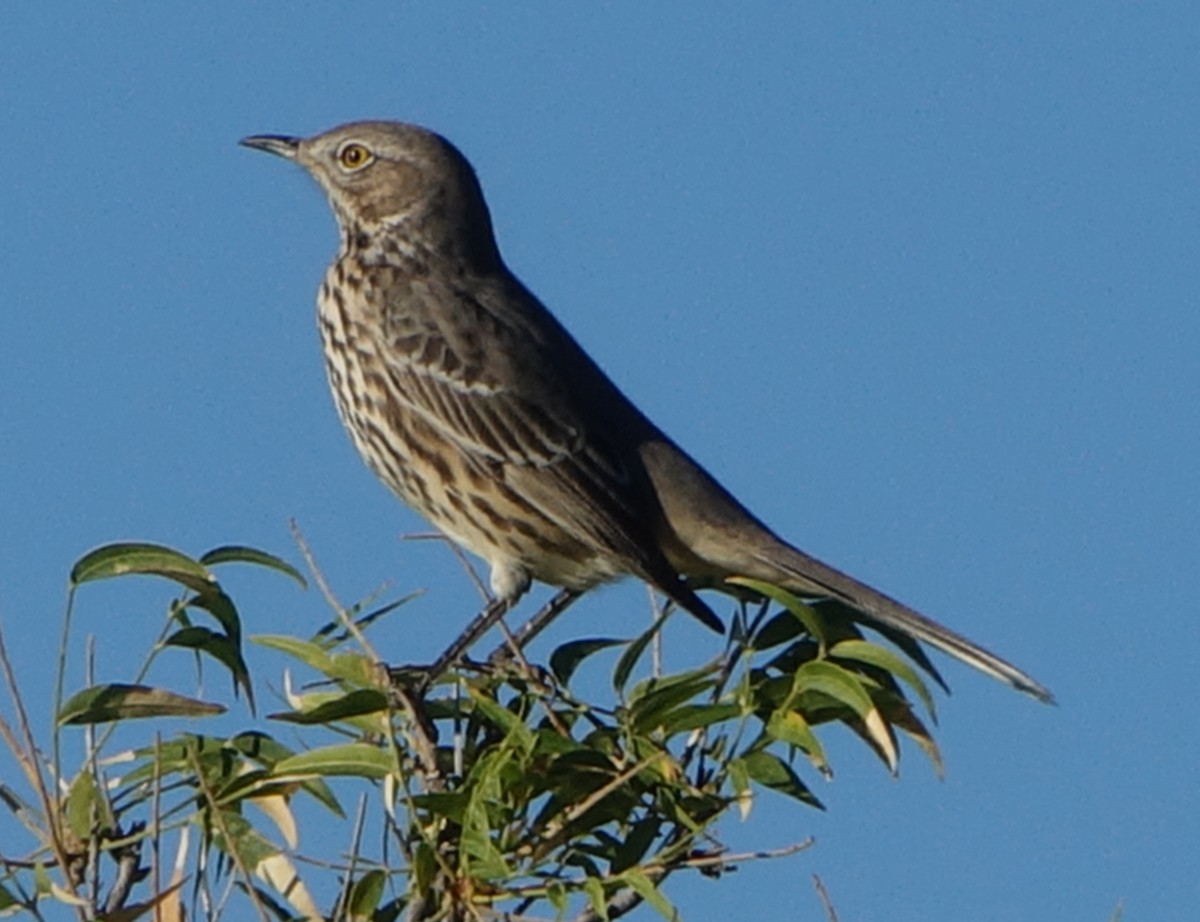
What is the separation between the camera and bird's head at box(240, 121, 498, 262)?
27.9 feet

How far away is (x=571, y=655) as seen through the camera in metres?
4.60

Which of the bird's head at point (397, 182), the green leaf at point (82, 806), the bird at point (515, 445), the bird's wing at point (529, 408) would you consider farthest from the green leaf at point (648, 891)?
the bird's head at point (397, 182)

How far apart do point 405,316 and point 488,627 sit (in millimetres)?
1364

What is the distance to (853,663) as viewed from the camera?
4590 mm

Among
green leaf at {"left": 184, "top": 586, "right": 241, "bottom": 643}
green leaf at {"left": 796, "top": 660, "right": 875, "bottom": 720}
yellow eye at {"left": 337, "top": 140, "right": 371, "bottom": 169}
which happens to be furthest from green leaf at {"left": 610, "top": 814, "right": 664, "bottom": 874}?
yellow eye at {"left": 337, "top": 140, "right": 371, "bottom": 169}

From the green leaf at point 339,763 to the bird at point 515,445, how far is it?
3.00 meters

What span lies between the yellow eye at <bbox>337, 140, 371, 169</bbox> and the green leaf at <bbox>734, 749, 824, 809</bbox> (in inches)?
194

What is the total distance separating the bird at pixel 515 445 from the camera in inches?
294

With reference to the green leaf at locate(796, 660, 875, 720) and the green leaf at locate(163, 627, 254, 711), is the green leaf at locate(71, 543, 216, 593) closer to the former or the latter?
the green leaf at locate(163, 627, 254, 711)

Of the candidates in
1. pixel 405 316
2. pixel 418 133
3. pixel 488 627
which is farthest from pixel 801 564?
pixel 418 133

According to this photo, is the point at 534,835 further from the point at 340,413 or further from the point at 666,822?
the point at 340,413

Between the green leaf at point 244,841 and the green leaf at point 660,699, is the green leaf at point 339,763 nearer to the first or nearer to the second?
the green leaf at point 244,841

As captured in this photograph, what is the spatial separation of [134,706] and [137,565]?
256 millimetres

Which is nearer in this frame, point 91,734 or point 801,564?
point 91,734
